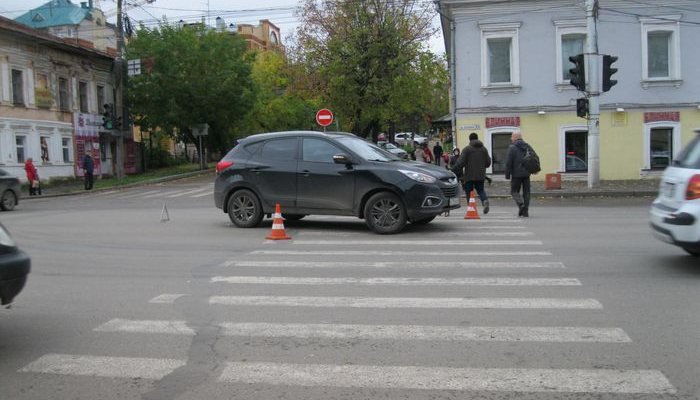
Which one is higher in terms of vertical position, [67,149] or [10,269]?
[67,149]

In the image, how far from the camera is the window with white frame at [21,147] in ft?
105

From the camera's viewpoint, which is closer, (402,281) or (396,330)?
(396,330)

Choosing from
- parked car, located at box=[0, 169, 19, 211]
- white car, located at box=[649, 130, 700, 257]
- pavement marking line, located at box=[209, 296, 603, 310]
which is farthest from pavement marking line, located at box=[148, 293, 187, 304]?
parked car, located at box=[0, 169, 19, 211]

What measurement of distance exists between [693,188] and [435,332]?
385 cm

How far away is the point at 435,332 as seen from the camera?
5492mm

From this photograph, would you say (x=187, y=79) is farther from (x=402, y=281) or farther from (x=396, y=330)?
(x=396, y=330)

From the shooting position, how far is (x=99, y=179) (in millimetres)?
36938

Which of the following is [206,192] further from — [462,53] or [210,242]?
[210,242]

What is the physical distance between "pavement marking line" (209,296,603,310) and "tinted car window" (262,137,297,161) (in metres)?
5.56

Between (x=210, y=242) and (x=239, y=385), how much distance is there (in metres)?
6.83

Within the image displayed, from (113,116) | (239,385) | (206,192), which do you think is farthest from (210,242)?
(113,116)

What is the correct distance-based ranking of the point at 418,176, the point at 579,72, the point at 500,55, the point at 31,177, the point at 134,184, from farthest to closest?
the point at 134,184 < the point at 31,177 < the point at 500,55 < the point at 579,72 < the point at 418,176

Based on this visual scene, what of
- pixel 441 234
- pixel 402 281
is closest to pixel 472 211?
pixel 441 234

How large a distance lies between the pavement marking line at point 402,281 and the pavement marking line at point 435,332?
1720 millimetres
